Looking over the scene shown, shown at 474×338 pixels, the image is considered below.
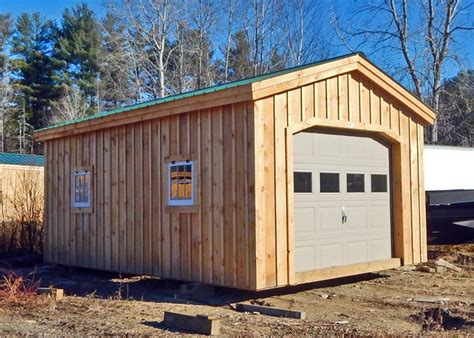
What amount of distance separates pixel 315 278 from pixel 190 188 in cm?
240

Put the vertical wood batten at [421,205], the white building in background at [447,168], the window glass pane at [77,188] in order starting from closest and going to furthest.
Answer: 1. the vertical wood batten at [421,205]
2. the window glass pane at [77,188]
3. the white building in background at [447,168]

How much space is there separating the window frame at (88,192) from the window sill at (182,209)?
8.12 ft

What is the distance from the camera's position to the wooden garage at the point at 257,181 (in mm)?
8922

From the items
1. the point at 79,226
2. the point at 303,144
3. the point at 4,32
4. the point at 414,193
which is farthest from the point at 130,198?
the point at 4,32

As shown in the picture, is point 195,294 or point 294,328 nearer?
point 294,328

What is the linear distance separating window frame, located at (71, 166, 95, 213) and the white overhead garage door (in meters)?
4.42

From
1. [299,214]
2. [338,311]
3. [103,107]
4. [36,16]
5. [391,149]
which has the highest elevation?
[36,16]

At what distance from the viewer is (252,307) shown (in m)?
8.50

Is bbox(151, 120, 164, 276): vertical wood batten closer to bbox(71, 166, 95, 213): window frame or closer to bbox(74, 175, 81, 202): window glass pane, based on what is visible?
bbox(71, 166, 95, 213): window frame

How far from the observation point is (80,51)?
36.7 metres

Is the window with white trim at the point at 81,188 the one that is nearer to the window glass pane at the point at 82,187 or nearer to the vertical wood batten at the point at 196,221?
the window glass pane at the point at 82,187

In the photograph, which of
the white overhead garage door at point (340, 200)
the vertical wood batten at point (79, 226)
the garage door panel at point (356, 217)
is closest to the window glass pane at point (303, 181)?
the white overhead garage door at point (340, 200)

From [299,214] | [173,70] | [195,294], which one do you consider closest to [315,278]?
[299,214]

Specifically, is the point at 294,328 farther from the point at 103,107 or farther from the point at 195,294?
the point at 103,107
